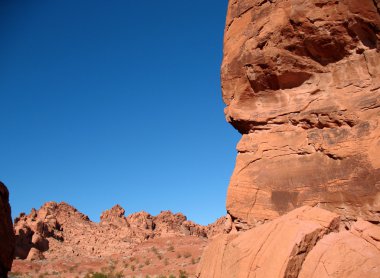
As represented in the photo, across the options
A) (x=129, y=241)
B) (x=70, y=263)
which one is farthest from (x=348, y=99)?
(x=129, y=241)

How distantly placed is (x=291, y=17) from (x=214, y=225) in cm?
5863

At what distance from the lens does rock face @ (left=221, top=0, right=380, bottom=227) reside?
812 centimetres

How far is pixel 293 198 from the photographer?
8.76m

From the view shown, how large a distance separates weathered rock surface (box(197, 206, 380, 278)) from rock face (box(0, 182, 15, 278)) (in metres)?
8.14

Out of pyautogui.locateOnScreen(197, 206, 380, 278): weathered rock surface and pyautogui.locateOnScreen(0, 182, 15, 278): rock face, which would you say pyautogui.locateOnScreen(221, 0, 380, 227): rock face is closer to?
pyautogui.locateOnScreen(197, 206, 380, 278): weathered rock surface

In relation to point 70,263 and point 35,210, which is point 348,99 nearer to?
point 70,263

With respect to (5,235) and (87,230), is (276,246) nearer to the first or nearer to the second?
(5,235)

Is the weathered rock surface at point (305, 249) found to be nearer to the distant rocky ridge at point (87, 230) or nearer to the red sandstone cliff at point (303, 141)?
the red sandstone cliff at point (303, 141)

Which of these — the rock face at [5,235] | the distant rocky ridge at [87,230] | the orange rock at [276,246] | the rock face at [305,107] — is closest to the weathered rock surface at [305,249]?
the orange rock at [276,246]

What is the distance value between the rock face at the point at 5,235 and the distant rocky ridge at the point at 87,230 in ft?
110

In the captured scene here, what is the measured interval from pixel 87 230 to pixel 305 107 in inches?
2073

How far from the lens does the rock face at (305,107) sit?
8.12m

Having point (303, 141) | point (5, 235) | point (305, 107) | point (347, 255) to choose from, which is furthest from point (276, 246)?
point (5, 235)

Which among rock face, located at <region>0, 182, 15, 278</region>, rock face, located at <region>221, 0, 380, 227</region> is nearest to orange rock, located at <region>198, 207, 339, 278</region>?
rock face, located at <region>221, 0, 380, 227</region>
